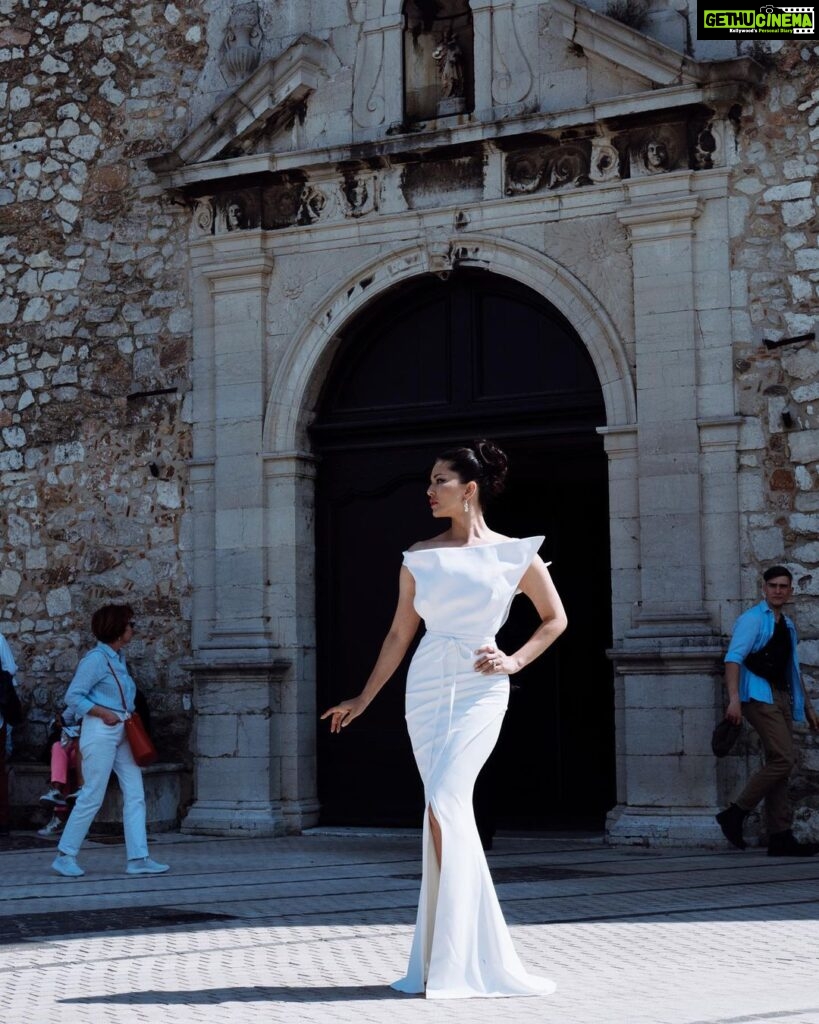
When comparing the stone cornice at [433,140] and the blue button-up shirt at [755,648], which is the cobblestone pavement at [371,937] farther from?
the stone cornice at [433,140]

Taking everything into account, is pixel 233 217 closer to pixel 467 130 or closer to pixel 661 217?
pixel 467 130

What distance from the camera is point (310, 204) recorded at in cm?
1300

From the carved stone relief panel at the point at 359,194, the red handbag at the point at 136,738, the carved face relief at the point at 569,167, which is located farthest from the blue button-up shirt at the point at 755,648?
the carved stone relief panel at the point at 359,194

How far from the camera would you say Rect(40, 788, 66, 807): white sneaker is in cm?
1265

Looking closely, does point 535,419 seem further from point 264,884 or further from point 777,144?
point 264,884

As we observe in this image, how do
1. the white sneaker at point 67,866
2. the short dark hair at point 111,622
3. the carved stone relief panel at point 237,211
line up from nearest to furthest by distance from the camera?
1. the white sneaker at point 67,866
2. the short dark hair at point 111,622
3. the carved stone relief panel at point 237,211

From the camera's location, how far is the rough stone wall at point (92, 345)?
13.4 m

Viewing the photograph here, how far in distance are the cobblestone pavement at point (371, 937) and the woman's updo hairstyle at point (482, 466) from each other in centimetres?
168

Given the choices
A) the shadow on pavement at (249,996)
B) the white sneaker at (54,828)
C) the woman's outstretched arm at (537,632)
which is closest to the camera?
the shadow on pavement at (249,996)

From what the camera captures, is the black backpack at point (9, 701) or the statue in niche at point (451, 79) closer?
the statue in niche at point (451, 79)

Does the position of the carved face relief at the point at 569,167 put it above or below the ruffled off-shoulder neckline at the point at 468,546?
above

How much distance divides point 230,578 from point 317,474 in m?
0.95

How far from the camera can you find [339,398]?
43.1 ft

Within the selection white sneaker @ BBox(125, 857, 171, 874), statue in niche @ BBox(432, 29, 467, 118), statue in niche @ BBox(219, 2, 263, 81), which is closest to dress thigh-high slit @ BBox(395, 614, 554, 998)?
white sneaker @ BBox(125, 857, 171, 874)
